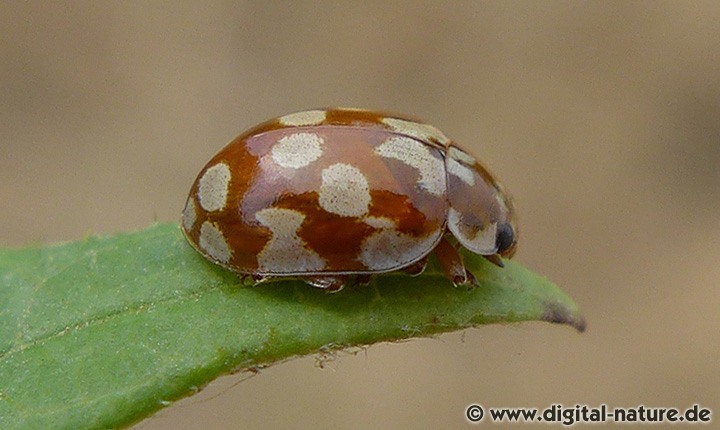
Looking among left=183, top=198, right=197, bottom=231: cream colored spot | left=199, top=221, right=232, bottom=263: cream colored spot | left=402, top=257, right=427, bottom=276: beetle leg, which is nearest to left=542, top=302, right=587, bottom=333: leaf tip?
left=402, top=257, right=427, bottom=276: beetle leg

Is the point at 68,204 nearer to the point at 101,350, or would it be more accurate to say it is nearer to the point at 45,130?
the point at 45,130

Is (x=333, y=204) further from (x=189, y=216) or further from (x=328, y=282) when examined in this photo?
(x=189, y=216)

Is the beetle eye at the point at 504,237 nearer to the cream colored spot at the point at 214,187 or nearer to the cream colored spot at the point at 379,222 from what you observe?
the cream colored spot at the point at 379,222

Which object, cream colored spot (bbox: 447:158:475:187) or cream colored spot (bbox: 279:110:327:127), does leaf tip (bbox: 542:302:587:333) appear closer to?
cream colored spot (bbox: 447:158:475:187)

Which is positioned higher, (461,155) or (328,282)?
(461,155)
